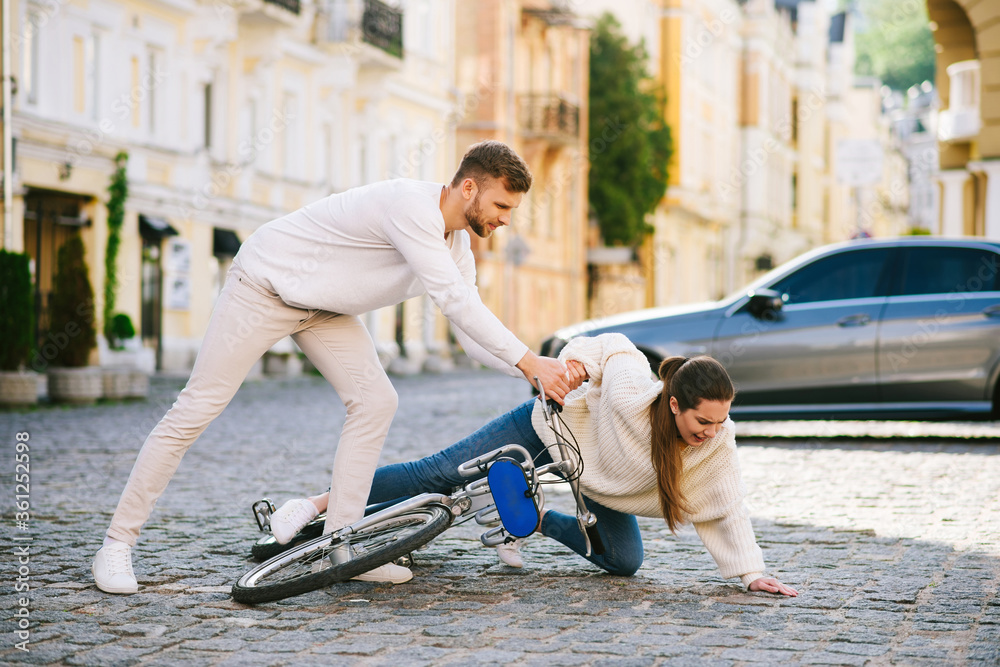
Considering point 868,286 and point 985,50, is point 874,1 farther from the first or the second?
point 868,286

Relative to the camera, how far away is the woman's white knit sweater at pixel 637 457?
4977 millimetres

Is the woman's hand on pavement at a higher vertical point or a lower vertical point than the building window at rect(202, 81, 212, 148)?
lower

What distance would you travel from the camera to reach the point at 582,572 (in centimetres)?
561

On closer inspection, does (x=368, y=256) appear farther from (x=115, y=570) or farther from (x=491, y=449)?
(x=115, y=570)

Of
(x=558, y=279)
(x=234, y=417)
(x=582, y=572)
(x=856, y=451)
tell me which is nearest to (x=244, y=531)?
(x=582, y=572)

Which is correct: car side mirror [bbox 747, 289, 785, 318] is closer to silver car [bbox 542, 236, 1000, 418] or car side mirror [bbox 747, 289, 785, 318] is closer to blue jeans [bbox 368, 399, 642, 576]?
silver car [bbox 542, 236, 1000, 418]

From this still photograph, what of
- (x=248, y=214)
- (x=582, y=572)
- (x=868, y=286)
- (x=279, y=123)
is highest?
(x=279, y=123)

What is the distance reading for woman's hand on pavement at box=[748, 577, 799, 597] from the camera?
5016mm

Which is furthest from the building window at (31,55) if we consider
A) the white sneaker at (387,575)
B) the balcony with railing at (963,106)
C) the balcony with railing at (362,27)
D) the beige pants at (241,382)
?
the white sneaker at (387,575)

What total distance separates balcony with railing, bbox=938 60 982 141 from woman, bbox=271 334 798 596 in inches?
817

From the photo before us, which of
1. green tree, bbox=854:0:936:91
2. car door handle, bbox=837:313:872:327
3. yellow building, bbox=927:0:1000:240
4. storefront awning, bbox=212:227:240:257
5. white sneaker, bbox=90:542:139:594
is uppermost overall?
green tree, bbox=854:0:936:91

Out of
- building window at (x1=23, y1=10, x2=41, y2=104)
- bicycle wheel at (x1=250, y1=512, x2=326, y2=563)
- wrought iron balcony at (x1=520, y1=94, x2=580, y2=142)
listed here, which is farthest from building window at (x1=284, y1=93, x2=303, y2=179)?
bicycle wheel at (x1=250, y1=512, x2=326, y2=563)

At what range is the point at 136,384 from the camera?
17.3 m

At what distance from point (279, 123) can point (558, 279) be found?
16921 mm
